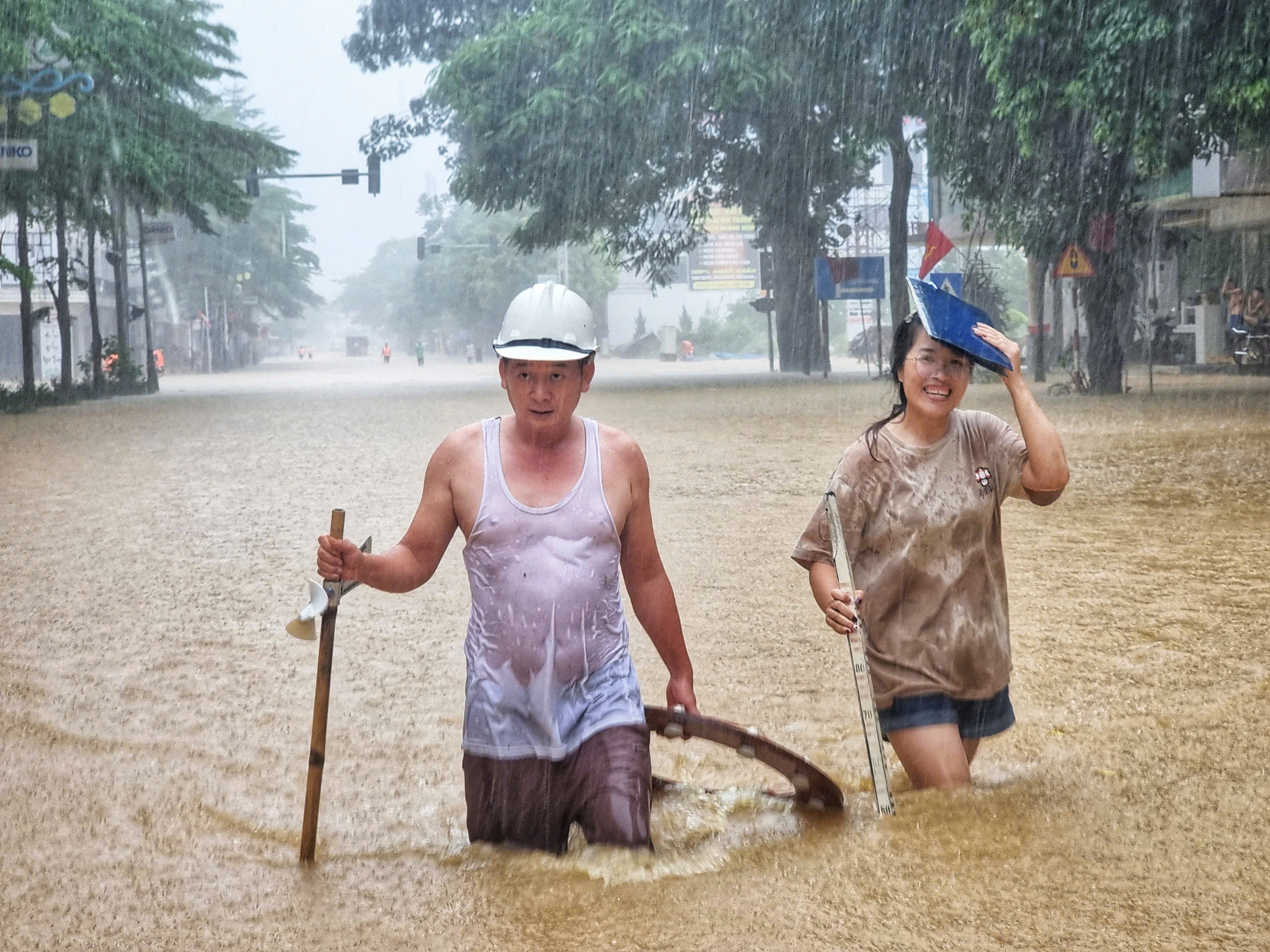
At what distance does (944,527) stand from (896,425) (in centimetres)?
28

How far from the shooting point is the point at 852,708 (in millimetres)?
5047

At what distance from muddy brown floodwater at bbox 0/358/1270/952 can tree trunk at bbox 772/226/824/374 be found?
24740 mm

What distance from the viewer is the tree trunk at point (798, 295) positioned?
35.0 meters

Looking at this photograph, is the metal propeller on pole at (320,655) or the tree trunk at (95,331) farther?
the tree trunk at (95,331)

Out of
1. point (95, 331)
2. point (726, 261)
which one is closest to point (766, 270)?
point (95, 331)

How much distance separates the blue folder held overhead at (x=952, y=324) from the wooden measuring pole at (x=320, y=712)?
129 centimetres

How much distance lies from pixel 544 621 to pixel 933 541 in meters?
0.89

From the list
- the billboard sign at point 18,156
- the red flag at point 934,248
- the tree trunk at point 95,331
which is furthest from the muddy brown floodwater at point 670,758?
the tree trunk at point 95,331

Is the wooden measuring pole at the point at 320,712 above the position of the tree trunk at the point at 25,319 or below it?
below

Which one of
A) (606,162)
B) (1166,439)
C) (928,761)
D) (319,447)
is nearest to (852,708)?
(928,761)

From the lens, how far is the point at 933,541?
348 centimetres

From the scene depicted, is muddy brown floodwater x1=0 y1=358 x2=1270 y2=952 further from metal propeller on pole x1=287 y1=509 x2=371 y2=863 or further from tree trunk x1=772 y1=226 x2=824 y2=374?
tree trunk x1=772 y1=226 x2=824 y2=374

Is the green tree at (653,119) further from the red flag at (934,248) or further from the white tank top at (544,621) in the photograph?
the white tank top at (544,621)

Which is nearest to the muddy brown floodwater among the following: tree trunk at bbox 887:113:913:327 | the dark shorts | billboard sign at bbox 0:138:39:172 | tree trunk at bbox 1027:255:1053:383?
the dark shorts
